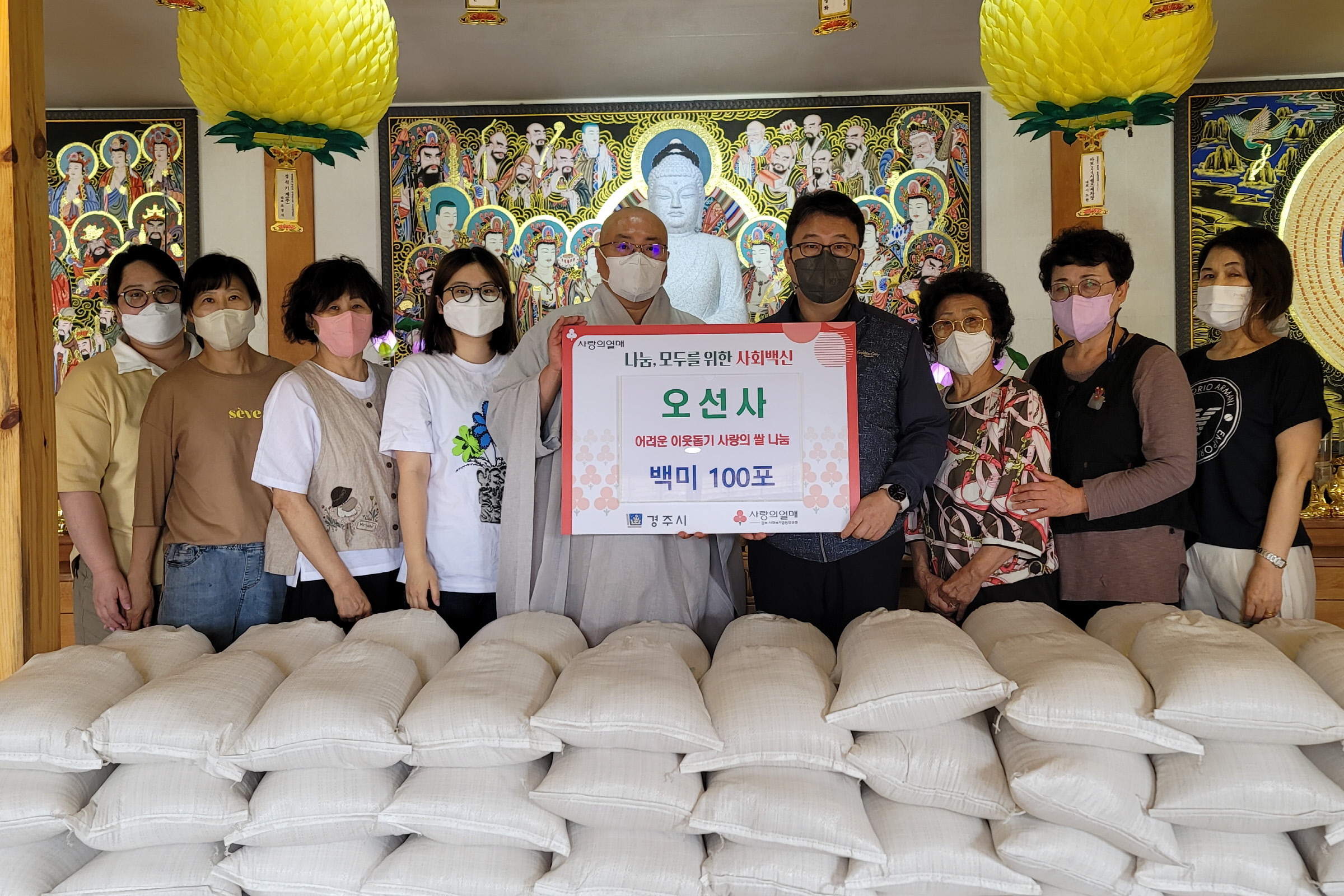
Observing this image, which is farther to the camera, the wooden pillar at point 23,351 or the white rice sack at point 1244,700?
the wooden pillar at point 23,351

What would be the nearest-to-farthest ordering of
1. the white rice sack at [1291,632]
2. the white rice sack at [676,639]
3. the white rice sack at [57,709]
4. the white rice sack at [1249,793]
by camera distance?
the white rice sack at [1249,793] → the white rice sack at [57,709] → the white rice sack at [1291,632] → the white rice sack at [676,639]

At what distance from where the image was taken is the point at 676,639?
1869 mm

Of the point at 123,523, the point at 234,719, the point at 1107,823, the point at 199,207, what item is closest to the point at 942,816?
the point at 1107,823

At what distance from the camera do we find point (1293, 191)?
4.87 metres

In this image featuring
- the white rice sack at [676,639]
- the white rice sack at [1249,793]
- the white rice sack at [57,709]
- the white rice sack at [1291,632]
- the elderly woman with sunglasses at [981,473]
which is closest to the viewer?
the white rice sack at [1249,793]

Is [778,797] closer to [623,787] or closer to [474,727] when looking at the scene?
[623,787]

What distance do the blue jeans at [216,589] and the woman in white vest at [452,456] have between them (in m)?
0.39

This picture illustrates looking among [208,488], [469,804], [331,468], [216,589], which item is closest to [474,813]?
[469,804]

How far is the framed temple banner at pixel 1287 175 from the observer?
4852 millimetres

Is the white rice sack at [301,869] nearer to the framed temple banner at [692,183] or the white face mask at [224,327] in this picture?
the white face mask at [224,327]

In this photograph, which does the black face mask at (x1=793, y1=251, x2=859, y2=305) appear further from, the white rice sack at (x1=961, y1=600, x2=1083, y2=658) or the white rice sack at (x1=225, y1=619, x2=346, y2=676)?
the white rice sack at (x1=225, y1=619, x2=346, y2=676)

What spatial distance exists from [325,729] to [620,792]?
1.43ft

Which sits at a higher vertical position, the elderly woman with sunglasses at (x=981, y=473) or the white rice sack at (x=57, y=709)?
the elderly woman with sunglasses at (x=981, y=473)

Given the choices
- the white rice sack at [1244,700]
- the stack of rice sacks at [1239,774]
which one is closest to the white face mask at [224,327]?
the stack of rice sacks at [1239,774]
